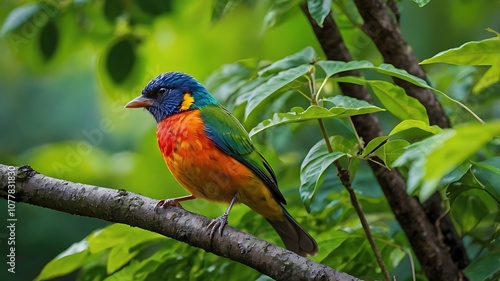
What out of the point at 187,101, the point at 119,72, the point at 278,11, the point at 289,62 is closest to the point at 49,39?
the point at 119,72

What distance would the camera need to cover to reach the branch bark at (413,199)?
3389mm

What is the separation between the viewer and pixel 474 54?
2.54 m

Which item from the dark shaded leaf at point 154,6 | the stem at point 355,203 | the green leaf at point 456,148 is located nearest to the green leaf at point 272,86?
the stem at point 355,203

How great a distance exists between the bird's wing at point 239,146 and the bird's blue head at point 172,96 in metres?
0.32

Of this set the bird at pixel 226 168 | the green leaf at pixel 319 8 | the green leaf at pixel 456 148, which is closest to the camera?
the green leaf at pixel 456 148

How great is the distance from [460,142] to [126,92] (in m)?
3.64

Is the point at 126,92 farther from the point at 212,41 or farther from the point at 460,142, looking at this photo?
the point at 460,142

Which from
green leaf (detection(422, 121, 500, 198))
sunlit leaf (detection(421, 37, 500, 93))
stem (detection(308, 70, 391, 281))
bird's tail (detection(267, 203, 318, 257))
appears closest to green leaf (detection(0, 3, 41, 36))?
bird's tail (detection(267, 203, 318, 257))

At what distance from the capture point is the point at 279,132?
4.35 m

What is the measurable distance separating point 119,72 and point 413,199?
2.10 metres

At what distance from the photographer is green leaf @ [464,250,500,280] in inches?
111

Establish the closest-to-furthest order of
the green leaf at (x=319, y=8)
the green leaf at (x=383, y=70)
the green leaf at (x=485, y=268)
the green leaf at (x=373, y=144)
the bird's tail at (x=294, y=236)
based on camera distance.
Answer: the green leaf at (x=373, y=144), the green leaf at (x=383, y=70), the green leaf at (x=485, y=268), the green leaf at (x=319, y=8), the bird's tail at (x=294, y=236)

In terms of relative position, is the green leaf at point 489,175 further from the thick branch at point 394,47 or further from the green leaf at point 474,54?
the thick branch at point 394,47

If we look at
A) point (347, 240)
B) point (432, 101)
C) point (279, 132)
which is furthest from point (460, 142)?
point (279, 132)
